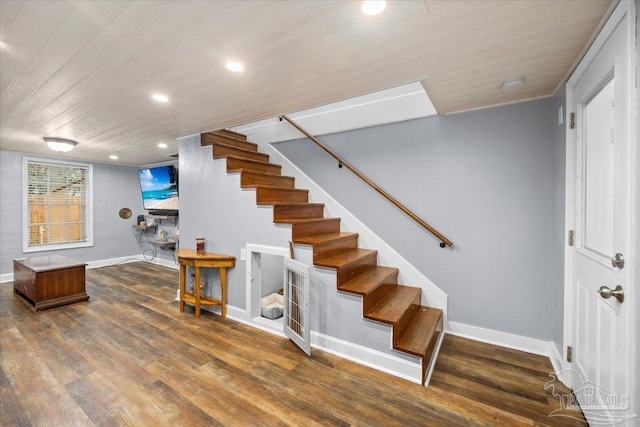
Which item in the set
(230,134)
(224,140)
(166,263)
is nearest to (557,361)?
(224,140)

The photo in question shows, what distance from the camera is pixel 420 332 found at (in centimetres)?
232

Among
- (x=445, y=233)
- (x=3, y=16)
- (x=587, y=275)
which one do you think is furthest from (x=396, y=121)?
(x=3, y=16)

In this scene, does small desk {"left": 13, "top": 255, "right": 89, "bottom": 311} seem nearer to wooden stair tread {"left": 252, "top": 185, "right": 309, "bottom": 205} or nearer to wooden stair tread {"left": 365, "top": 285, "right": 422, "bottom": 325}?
wooden stair tread {"left": 252, "top": 185, "right": 309, "bottom": 205}

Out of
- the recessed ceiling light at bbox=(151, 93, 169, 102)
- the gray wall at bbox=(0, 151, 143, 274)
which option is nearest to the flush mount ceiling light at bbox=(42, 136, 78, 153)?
the gray wall at bbox=(0, 151, 143, 274)

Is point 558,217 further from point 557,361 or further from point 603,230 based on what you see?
point 557,361

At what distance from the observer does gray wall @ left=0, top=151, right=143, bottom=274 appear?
4883 millimetres

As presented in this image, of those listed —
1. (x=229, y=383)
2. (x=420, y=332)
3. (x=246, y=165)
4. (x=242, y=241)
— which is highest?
(x=246, y=165)

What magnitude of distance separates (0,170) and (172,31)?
19.5ft

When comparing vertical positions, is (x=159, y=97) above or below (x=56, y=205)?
above

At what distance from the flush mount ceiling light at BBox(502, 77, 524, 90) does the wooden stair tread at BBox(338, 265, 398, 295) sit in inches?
A: 76.5

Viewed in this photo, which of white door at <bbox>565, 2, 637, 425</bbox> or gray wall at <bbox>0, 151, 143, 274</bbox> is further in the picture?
gray wall at <bbox>0, 151, 143, 274</bbox>

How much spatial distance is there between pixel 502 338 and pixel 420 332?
937 millimetres

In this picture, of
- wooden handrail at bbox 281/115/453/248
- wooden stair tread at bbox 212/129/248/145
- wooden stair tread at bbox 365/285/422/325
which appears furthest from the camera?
wooden stair tread at bbox 212/129/248/145

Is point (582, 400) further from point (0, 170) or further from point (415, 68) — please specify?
point (0, 170)
